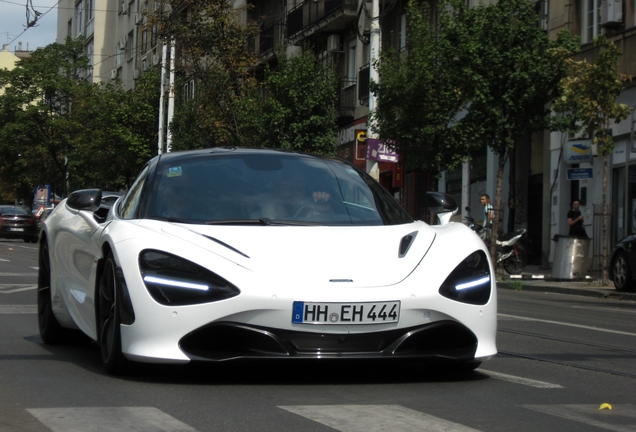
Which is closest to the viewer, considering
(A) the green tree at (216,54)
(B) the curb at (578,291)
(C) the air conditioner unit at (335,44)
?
(B) the curb at (578,291)

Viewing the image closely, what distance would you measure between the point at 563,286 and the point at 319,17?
23182 mm

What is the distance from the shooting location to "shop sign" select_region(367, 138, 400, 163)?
2778 centimetres

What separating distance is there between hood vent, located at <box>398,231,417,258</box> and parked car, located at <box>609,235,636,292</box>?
13.4 meters

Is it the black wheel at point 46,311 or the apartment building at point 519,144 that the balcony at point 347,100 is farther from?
the black wheel at point 46,311

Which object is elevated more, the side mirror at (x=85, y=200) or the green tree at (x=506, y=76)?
the green tree at (x=506, y=76)

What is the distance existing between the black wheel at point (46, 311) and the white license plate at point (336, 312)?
293 centimetres

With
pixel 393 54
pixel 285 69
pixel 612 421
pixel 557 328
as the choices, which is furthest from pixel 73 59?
pixel 612 421

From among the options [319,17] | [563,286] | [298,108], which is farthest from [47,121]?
[563,286]

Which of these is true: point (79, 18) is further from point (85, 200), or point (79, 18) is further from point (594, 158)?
point (85, 200)

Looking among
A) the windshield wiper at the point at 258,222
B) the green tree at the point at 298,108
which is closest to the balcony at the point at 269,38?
the green tree at the point at 298,108

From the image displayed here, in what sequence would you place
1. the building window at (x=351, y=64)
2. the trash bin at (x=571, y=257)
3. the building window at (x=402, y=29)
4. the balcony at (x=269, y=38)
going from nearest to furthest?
the trash bin at (x=571, y=257) → the building window at (x=402, y=29) → the building window at (x=351, y=64) → the balcony at (x=269, y=38)

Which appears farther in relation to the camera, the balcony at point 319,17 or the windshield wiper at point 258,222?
the balcony at point 319,17

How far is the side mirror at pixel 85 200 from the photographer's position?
753 centimetres

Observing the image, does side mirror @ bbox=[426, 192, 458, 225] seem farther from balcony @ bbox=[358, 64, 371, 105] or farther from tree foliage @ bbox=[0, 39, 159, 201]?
tree foliage @ bbox=[0, 39, 159, 201]
